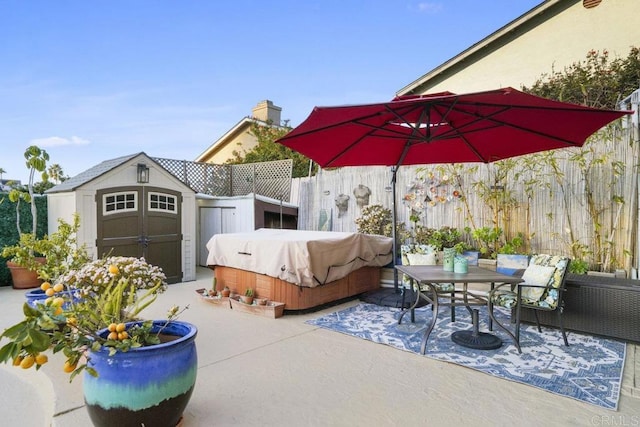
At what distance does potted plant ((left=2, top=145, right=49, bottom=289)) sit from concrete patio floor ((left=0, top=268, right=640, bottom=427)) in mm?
1209

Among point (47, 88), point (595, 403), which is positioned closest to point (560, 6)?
point (595, 403)

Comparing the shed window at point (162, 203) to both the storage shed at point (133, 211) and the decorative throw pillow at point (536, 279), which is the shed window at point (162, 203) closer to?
the storage shed at point (133, 211)

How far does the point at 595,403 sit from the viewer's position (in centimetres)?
249

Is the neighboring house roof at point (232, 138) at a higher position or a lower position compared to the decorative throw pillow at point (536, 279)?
higher

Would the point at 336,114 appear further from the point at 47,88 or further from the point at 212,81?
the point at 47,88

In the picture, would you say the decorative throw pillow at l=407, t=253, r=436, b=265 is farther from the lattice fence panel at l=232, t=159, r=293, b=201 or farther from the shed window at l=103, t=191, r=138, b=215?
the shed window at l=103, t=191, r=138, b=215

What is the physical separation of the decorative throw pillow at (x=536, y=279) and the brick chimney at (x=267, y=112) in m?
13.0

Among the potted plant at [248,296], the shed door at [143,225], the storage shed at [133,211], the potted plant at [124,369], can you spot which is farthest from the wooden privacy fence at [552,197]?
the potted plant at [124,369]

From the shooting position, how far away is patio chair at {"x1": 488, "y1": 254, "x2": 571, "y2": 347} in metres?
3.59

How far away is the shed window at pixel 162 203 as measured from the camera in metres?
7.09

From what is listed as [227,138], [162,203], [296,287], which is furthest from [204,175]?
[227,138]

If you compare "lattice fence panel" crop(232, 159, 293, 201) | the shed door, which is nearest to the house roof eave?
"lattice fence panel" crop(232, 159, 293, 201)

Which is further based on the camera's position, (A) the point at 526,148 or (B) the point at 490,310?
(A) the point at 526,148

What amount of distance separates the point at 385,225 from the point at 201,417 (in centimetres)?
550
